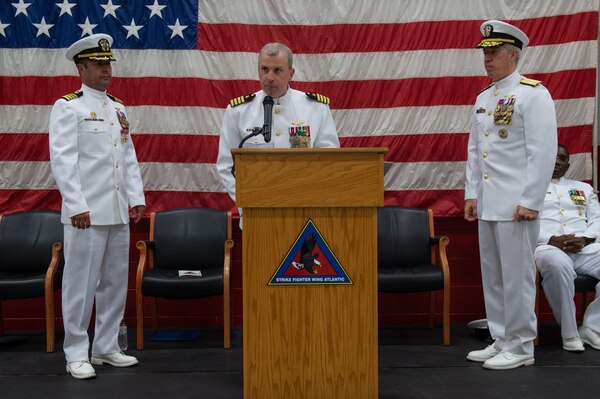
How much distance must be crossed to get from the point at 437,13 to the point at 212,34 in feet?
5.71

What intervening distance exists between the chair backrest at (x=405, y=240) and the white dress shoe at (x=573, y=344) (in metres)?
1.15

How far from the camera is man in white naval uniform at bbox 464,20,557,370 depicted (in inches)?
162

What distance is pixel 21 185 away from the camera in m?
5.45

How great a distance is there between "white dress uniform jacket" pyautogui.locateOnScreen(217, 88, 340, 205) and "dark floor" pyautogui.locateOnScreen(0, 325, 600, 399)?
1.14m

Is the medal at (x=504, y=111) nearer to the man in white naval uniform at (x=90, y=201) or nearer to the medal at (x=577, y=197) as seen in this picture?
the medal at (x=577, y=197)

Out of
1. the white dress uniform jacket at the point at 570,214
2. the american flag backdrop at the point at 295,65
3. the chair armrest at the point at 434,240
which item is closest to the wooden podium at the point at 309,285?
the chair armrest at the point at 434,240

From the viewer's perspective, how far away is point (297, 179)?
9.98 feet

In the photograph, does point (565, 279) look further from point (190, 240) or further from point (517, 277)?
point (190, 240)

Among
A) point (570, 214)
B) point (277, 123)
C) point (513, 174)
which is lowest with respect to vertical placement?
point (570, 214)

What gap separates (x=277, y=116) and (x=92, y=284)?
1524mm

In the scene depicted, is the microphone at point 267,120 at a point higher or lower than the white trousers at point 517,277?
higher

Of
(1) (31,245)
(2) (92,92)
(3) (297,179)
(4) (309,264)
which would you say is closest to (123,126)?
(2) (92,92)

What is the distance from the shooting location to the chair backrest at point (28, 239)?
5.25 metres

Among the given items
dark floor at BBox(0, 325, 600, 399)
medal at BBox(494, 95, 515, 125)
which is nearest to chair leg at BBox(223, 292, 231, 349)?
dark floor at BBox(0, 325, 600, 399)
